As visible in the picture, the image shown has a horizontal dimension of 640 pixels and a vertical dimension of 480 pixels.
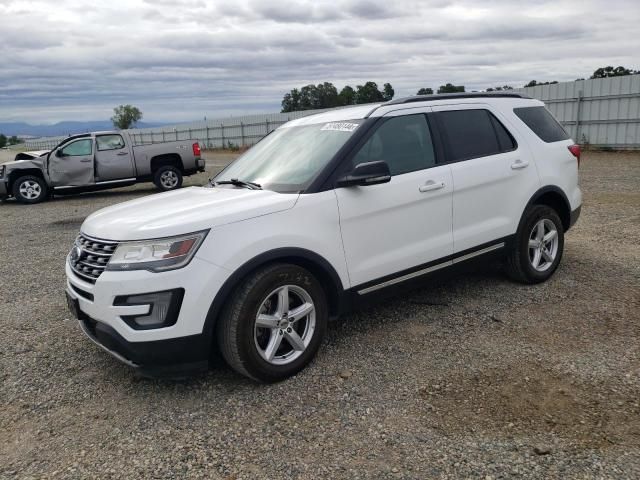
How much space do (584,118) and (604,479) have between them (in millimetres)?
18742

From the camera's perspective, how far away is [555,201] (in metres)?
5.40

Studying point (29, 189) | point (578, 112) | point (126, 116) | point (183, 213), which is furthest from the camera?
point (126, 116)

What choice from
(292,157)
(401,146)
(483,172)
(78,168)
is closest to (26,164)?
(78,168)

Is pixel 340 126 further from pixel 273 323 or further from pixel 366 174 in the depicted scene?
pixel 273 323

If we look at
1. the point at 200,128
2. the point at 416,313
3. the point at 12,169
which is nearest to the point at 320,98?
the point at 200,128

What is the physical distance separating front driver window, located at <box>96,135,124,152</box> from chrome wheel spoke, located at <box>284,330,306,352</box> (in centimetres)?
1211

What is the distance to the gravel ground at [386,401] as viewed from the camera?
2832mm

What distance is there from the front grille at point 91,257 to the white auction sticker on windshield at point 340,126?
6.04 ft

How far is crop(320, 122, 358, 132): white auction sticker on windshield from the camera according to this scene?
162 inches

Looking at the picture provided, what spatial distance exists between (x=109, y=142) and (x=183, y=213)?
11.9m

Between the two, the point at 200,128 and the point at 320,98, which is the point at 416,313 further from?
the point at 320,98

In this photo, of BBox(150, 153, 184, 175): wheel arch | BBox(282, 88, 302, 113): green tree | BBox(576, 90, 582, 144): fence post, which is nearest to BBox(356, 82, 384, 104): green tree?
BBox(282, 88, 302, 113): green tree

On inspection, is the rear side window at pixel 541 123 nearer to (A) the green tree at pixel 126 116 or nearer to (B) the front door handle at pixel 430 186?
(B) the front door handle at pixel 430 186

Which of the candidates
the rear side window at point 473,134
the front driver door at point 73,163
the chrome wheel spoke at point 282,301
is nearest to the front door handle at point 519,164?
the rear side window at point 473,134
